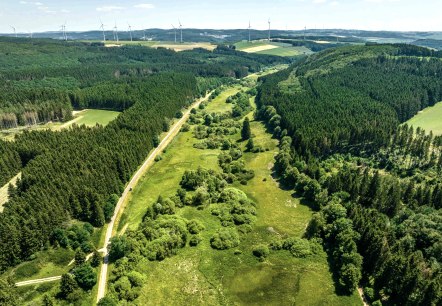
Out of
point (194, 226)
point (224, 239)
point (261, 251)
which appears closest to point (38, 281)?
point (194, 226)

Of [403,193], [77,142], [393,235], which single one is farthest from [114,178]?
[403,193]

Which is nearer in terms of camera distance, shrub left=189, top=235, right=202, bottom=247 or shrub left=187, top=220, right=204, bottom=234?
shrub left=189, top=235, right=202, bottom=247

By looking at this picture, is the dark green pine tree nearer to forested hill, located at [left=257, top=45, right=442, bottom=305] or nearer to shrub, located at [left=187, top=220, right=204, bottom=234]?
shrub, located at [left=187, top=220, right=204, bottom=234]

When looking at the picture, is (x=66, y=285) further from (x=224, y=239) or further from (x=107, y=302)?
(x=224, y=239)

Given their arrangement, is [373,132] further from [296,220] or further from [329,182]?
[296,220]

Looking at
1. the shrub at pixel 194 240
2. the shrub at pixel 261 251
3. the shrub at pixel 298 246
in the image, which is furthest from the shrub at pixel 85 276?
the shrub at pixel 298 246

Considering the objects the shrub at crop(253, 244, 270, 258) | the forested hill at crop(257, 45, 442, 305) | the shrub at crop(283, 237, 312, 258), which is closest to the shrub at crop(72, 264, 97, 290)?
the shrub at crop(253, 244, 270, 258)

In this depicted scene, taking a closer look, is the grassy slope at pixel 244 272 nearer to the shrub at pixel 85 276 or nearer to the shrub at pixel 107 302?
the shrub at pixel 107 302

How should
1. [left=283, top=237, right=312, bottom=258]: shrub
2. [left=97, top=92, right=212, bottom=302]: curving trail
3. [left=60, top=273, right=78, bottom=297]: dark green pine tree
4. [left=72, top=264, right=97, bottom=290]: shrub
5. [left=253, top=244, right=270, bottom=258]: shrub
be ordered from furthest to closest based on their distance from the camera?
[left=253, top=244, right=270, bottom=258]: shrub → [left=283, top=237, right=312, bottom=258]: shrub → [left=97, top=92, right=212, bottom=302]: curving trail → [left=72, top=264, right=97, bottom=290]: shrub → [left=60, top=273, right=78, bottom=297]: dark green pine tree

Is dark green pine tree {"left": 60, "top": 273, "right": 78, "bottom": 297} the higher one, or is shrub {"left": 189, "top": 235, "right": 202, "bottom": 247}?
dark green pine tree {"left": 60, "top": 273, "right": 78, "bottom": 297}

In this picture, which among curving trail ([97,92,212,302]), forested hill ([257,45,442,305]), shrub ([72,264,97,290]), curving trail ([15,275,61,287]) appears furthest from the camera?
curving trail ([97,92,212,302])
